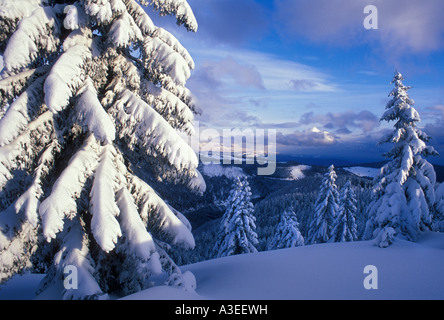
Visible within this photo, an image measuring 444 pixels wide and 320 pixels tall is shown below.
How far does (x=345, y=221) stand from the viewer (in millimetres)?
28078

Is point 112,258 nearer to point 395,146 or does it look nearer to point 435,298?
point 435,298

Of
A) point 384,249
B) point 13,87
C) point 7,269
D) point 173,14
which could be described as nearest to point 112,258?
point 7,269

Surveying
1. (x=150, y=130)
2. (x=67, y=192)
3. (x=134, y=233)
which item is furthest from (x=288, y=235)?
(x=67, y=192)

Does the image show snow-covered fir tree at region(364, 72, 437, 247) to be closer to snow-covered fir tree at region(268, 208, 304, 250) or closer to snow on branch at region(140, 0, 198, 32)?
snow-covered fir tree at region(268, 208, 304, 250)

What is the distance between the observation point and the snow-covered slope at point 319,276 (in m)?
5.16

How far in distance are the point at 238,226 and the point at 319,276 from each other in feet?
61.4

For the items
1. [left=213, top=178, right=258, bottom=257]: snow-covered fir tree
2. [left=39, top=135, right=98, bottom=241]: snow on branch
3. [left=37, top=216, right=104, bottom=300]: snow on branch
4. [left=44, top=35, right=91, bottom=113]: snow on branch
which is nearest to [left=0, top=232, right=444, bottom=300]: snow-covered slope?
[left=37, top=216, right=104, bottom=300]: snow on branch

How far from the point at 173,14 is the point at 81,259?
6567mm

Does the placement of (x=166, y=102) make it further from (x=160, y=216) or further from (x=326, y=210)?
(x=326, y=210)

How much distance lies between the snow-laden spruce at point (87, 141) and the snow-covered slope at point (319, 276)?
3.94 ft

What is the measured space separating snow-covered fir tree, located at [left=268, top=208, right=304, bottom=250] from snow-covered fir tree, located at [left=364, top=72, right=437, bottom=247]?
456 inches

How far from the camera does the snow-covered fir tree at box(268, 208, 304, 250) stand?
26703 mm

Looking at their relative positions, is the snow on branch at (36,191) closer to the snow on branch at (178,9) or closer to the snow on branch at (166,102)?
the snow on branch at (166,102)

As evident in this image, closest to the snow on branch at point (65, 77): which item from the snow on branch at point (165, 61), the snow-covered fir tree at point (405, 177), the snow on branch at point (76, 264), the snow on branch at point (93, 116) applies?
the snow on branch at point (93, 116)
